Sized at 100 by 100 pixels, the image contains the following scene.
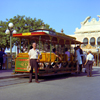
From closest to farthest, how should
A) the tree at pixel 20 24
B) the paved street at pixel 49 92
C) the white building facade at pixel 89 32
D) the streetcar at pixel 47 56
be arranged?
the paved street at pixel 49 92, the streetcar at pixel 47 56, the tree at pixel 20 24, the white building facade at pixel 89 32

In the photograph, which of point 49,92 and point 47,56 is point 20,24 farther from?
point 49,92

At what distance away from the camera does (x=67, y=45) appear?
15.2 m

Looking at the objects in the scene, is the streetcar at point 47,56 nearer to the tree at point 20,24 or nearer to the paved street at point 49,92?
the paved street at point 49,92

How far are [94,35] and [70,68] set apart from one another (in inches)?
1591

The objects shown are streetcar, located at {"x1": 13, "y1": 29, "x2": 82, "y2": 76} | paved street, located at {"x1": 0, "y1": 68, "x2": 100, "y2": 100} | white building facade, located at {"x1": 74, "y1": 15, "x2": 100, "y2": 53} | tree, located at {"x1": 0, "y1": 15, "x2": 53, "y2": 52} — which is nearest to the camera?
paved street, located at {"x1": 0, "y1": 68, "x2": 100, "y2": 100}

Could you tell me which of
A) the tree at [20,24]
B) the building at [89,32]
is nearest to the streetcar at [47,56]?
the tree at [20,24]

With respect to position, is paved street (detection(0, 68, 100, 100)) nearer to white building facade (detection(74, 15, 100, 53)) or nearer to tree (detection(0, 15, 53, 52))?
tree (detection(0, 15, 53, 52))

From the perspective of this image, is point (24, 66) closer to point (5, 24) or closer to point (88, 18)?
point (5, 24)

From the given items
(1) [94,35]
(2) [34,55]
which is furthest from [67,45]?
(1) [94,35]

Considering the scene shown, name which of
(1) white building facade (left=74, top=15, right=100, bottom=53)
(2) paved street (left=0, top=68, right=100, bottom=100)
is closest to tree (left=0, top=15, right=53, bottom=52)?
(1) white building facade (left=74, top=15, right=100, bottom=53)

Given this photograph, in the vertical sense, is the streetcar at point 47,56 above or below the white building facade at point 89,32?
below

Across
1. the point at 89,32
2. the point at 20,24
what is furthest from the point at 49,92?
the point at 89,32

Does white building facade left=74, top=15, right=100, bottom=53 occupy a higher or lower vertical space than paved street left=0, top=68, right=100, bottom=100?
higher

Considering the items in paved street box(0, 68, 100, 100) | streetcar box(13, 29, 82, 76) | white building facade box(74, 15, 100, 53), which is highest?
white building facade box(74, 15, 100, 53)
